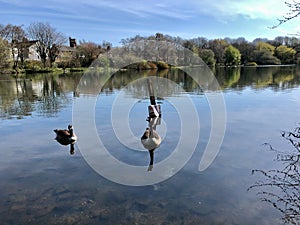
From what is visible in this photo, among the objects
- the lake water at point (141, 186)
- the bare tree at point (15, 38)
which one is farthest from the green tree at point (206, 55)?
the lake water at point (141, 186)

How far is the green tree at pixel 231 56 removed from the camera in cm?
8275

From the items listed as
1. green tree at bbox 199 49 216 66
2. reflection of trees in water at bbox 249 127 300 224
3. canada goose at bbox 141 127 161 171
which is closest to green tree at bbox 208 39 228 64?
green tree at bbox 199 49 216 66

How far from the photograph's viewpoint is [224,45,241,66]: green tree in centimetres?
8275

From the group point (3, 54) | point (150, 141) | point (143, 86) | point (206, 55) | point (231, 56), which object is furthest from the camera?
point (231, 56)

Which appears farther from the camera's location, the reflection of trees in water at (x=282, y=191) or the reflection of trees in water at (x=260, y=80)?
the reflection of trees in water at (x=260, y=80)

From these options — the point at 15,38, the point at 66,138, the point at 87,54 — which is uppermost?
the point at 15,38

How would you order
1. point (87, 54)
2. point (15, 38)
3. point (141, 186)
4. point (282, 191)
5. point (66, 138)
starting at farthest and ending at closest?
point (87, 54)
point (15, 38)
point (66, 138)
point (141, 186)
point (282, 191)

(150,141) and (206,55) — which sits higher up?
(206,55)

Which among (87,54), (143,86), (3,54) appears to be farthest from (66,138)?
(87,54)

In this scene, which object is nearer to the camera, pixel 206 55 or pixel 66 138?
pixel 66 138

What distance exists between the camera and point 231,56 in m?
83.2

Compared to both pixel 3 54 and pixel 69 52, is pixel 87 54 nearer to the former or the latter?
pixel 69 52

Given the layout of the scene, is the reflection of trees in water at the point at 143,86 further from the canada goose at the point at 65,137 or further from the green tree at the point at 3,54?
the green tree at the point at 3,54

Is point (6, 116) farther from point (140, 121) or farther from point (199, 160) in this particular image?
point (199, 160)
